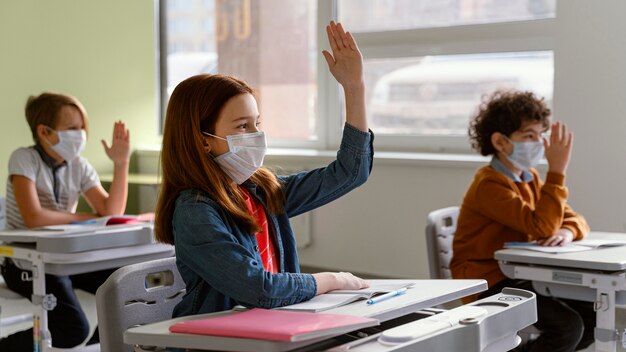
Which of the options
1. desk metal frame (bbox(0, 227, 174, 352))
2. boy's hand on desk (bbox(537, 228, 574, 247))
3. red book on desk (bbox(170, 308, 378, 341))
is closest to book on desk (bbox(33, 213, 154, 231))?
Answer: desk metal frame (bbox(0, 227, 174, 352))

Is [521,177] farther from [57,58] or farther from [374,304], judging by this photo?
[57,58]

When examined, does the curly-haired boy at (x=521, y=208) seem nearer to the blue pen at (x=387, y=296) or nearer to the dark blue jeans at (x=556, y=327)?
the dark blue jeans at (x=556, y=327)

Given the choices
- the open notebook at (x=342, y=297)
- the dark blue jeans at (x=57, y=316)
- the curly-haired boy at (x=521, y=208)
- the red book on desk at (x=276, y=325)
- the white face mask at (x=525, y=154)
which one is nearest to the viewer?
the red book on desk at (x=276, y=325)

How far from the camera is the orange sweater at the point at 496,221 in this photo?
2.78m

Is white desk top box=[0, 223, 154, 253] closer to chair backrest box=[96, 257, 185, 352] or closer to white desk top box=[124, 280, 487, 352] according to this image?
chair backrest box=[96, 257, 185, 352]

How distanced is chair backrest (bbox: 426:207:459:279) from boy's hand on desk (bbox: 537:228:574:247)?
32 cm

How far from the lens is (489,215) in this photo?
2842 mm

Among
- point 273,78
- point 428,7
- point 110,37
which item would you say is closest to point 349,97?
point 428,7

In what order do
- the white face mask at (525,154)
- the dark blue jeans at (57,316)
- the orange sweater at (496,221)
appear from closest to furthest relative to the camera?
the orange sweater at (496,221), the white face mask at (525,154), the dark blue jeans at (57,316)

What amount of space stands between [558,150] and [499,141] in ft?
0.71

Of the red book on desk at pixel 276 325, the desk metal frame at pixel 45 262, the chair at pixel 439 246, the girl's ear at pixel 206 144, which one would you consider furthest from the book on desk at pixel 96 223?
the red book on desk at pixel 276 325

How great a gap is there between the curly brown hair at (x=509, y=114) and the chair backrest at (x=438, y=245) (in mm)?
355

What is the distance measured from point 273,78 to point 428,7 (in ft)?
3.95

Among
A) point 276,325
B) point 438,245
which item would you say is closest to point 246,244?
point 276,325
